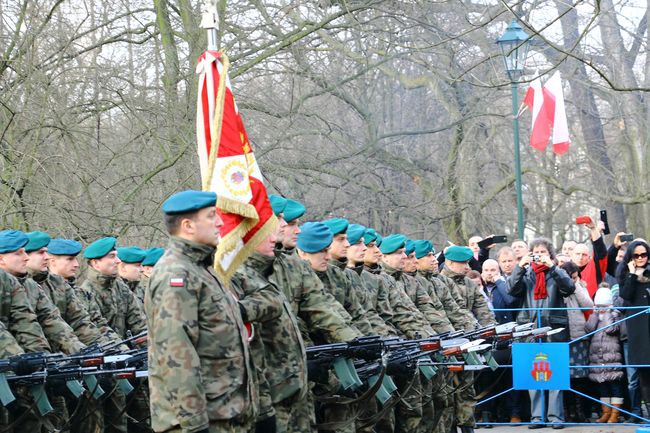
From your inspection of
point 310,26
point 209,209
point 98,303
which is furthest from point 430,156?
point 209,209

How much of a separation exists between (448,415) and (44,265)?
432 centimetres

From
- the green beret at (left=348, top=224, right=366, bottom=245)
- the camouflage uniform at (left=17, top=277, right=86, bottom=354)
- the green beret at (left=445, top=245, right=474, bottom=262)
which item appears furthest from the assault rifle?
the green beret at (left=445, top=245, right=474, bottom=262)

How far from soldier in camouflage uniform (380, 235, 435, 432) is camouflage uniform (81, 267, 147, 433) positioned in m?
2.26

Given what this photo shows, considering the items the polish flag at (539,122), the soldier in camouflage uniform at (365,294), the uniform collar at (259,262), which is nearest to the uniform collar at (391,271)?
the soldier in camouflage uniform at (365,294)

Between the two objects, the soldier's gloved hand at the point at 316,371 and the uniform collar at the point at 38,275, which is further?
the uniform collar at the point at 38,275

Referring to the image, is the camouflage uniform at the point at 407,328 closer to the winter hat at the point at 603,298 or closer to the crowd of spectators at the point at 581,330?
the crowd of spectators at the point at 581,330

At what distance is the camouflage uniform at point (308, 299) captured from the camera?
8.70 metres

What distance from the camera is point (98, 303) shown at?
36.1 ft

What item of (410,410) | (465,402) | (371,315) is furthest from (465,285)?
(371,315)

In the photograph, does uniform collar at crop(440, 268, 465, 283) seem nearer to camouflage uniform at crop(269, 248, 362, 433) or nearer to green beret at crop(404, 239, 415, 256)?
green beret at crop(404, 239, 415, 256)

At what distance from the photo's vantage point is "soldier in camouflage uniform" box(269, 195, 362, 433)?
870 centimetres

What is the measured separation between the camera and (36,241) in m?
9.86

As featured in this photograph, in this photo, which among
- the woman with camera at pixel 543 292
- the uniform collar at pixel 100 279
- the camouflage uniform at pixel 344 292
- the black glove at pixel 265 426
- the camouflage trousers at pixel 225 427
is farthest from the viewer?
the woman with camera at pixel 543 292

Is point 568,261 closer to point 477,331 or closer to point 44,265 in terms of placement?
point 477,331
